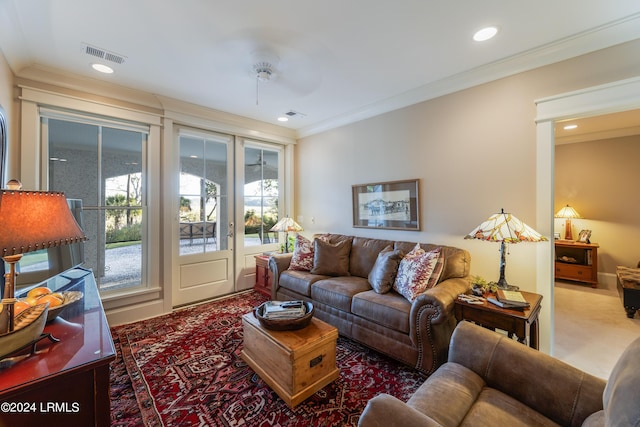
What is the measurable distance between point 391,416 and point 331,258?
2.31 m

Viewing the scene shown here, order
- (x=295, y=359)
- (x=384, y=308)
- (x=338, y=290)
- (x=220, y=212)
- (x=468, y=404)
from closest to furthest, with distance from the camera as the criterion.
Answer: (x=468, y=404), (x=295, y=359), (x=384, y=308), (x=338, y=290), (x=220, y=212)

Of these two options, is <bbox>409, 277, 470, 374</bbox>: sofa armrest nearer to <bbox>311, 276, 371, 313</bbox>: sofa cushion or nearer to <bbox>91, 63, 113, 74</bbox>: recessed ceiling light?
<bbox>311, 276, 371, 313</bbox>: sofa cushion

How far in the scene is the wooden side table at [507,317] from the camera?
1.78 metres

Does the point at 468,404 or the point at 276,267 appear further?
the point at 276,267

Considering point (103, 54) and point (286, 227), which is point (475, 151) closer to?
point (286, 227)

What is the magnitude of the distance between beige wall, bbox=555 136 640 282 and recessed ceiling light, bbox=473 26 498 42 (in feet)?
13.7

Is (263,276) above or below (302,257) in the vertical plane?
below

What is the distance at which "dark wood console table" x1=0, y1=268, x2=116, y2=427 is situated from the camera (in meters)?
0.82

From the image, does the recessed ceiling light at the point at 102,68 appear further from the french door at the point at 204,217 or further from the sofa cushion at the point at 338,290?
the sofa cushion at the point at 338,290

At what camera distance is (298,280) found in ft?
10.2

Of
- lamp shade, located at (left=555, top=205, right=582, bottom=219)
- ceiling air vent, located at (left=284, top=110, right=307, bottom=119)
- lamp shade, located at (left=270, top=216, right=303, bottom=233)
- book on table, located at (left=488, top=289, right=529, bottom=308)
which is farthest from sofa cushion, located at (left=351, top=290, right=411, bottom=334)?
lamp shade, located at (left=555, top=205, right=582, bottom=219)

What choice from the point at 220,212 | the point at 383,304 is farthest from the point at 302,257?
the point at 220,212

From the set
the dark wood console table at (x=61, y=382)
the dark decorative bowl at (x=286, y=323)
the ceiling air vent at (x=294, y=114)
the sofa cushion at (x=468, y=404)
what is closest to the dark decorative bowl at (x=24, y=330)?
the dark wood console table at (x=61, y=382)

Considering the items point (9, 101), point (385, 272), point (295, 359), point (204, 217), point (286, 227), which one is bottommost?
point (295, 359)
